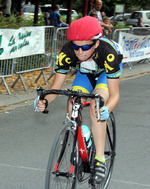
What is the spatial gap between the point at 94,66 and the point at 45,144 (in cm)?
235

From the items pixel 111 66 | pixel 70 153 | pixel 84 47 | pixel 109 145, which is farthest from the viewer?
pixel 109 145

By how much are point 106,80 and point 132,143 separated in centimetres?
231

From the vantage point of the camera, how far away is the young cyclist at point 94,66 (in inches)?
156

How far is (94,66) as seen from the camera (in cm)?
442

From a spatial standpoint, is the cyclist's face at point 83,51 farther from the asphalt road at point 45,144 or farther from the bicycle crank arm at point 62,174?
the asphalt road at point 45,144

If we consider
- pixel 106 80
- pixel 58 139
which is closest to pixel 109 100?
pixel 106 80

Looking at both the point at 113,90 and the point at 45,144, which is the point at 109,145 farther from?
the point at 45,144

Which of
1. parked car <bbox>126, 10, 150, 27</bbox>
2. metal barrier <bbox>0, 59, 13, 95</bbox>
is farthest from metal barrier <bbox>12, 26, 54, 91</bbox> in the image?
parked car <bbox>126, 10, 150, 27</bbox>

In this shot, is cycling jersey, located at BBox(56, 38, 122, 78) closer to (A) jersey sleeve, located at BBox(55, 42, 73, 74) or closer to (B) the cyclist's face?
(A) jersey sleeve, located at BBox(55, 42, 73, 74)

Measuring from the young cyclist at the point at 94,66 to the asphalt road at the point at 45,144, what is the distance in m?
0.89

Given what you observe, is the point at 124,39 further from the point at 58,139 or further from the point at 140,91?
the point at 58,139

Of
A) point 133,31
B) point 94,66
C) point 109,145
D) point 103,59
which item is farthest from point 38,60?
point 103,59

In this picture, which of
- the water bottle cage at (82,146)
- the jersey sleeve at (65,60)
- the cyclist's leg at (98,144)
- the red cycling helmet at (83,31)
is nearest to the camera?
the red cycling helmet at (83,31)

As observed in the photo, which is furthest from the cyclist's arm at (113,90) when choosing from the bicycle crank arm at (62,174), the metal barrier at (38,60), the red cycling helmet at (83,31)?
the metal barrier at (38,60)
